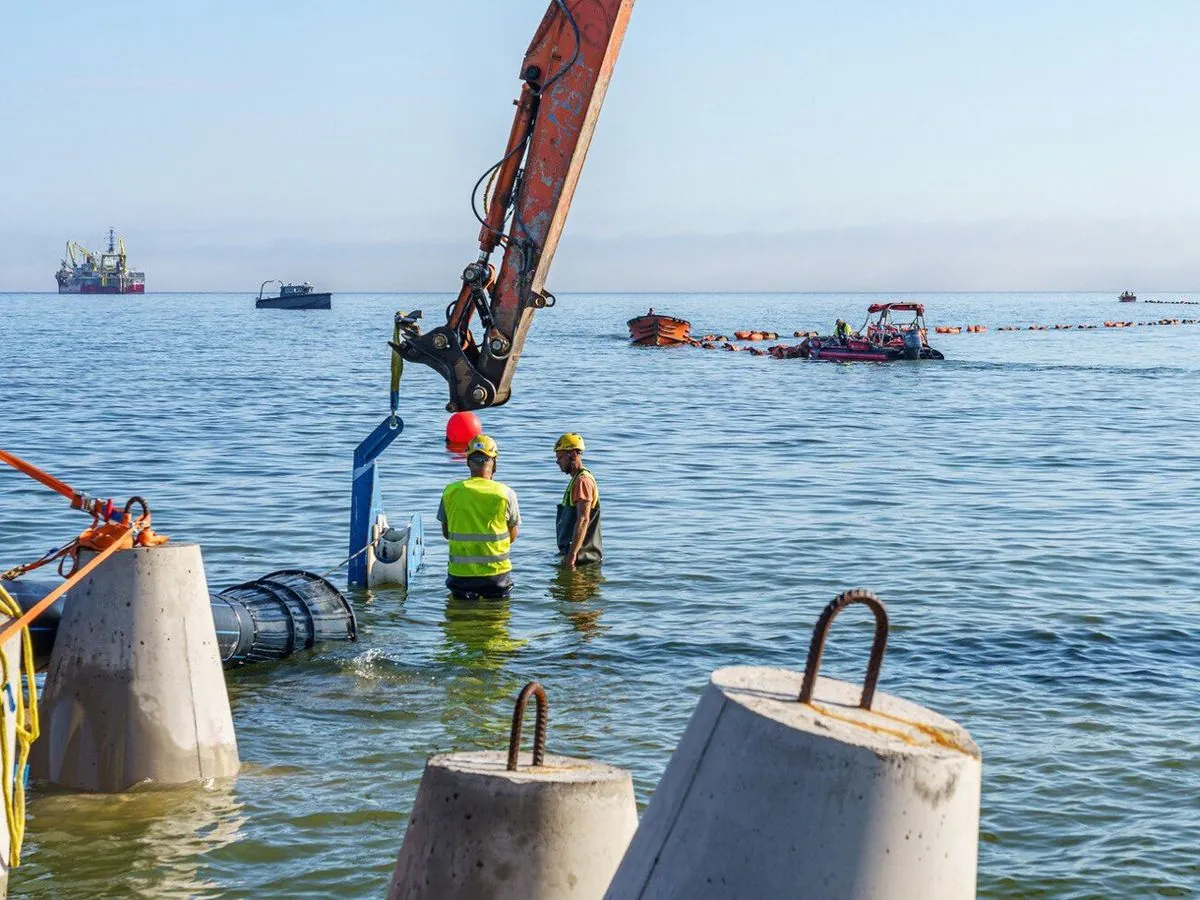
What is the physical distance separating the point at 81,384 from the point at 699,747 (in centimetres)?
4280

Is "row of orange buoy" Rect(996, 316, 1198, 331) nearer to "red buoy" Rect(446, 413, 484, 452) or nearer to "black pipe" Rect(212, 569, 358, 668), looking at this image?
"red buoy" Rect(446, 413, 484, 452)

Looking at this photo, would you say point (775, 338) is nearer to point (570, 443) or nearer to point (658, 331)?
point (658, 331)

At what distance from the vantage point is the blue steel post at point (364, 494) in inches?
480

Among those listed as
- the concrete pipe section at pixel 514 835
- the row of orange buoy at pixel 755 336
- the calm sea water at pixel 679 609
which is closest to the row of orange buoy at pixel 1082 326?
the row of orange buoy at pixel 755 336

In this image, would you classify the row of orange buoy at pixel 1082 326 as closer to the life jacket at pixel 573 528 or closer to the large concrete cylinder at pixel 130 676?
the life jacket at pixel 573 528

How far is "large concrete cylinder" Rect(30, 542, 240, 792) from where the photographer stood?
712 centimetres

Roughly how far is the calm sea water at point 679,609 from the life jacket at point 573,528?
1.10 feet

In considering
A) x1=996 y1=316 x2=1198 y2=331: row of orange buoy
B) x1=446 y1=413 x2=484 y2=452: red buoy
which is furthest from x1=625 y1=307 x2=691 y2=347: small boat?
x1=446 y1=413 x2=484 y2=452: red buoy

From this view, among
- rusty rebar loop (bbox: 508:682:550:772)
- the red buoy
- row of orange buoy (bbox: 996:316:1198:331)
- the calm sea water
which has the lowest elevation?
the calm sea water

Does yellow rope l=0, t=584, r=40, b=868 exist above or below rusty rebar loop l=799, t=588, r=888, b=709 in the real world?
below

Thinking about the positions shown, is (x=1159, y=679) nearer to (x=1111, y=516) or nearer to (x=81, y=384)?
(x=1111, y=516)

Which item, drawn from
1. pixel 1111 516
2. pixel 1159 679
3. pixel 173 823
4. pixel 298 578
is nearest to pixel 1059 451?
pixel 1111 516

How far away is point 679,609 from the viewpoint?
12.8 metres

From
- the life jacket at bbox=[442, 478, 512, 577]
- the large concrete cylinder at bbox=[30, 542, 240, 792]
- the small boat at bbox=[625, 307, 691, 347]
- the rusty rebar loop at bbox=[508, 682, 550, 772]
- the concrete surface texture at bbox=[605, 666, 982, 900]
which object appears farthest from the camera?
the small boat at bbox=[625, 307, 691, 347]
